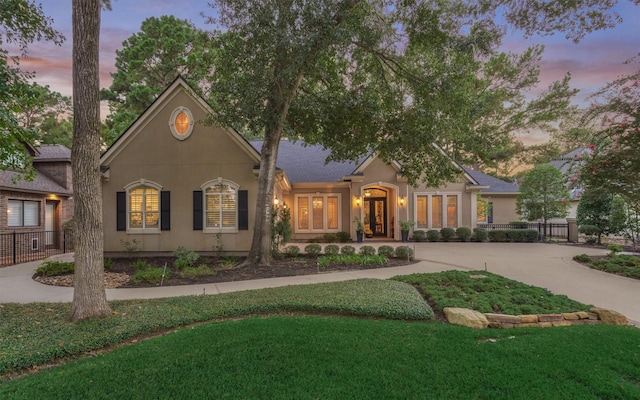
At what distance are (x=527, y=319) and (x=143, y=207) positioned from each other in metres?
11.7

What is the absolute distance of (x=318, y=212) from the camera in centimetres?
1716

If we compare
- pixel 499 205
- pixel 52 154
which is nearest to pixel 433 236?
pixel 499 205

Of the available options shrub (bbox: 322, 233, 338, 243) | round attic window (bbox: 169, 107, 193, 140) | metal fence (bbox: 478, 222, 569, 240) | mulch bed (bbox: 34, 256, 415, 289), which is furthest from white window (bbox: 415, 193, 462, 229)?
round attic window (bbox: 169, 107, 193, 140)

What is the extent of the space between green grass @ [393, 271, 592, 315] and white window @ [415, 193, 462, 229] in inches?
385

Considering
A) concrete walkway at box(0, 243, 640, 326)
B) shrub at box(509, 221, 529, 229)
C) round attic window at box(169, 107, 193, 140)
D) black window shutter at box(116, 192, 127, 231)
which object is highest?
round attic window at box(169, 107, 193, 140)

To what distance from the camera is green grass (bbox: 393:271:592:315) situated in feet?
16.9

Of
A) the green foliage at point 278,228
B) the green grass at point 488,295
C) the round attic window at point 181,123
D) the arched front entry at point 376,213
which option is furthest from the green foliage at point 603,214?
the round attic window at point 181,123

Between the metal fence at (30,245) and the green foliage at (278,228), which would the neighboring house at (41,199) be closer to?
the metal fence at (30,245)

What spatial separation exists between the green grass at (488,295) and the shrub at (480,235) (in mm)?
9743

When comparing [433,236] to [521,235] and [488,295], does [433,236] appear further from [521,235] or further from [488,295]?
[488,295]

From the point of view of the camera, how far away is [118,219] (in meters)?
11.3

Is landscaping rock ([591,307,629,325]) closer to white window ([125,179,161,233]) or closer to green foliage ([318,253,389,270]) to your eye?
green foliage ([318,253,389,270])

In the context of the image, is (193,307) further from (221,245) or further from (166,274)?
(221,245)

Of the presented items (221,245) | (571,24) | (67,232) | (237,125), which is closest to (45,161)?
(67,232)
